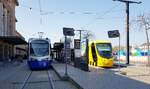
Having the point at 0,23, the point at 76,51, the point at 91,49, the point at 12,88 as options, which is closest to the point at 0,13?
the point at 0,23

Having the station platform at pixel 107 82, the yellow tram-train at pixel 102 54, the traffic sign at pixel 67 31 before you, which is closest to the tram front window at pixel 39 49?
the yellow tram-train at pixel 102 54

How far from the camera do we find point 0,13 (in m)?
73.5

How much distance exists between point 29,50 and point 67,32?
48.1 feet

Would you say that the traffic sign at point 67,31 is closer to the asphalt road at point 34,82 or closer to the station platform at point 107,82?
the station platform at point 107,82

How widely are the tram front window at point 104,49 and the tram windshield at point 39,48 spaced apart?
6.46 m

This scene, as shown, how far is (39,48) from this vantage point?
39094 millimetres

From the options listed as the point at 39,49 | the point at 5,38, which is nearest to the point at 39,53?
the point at 39,49

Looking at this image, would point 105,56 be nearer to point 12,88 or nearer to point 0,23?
point 12,88

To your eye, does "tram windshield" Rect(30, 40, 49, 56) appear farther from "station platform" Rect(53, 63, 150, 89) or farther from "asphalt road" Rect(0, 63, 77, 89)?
"station platform" Rect(53, 63, 150, 89)

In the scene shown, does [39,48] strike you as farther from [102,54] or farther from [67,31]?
[67,31]

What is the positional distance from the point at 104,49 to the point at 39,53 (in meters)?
7.80

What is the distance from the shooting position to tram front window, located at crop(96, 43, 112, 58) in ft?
139

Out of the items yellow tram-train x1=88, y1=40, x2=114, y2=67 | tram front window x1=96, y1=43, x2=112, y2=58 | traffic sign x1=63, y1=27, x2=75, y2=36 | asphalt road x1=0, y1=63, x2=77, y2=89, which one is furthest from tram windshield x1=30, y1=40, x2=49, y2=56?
traffic sign x1=63, y1=27, x2=75, y2=36

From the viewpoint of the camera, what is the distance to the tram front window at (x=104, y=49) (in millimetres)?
42344
